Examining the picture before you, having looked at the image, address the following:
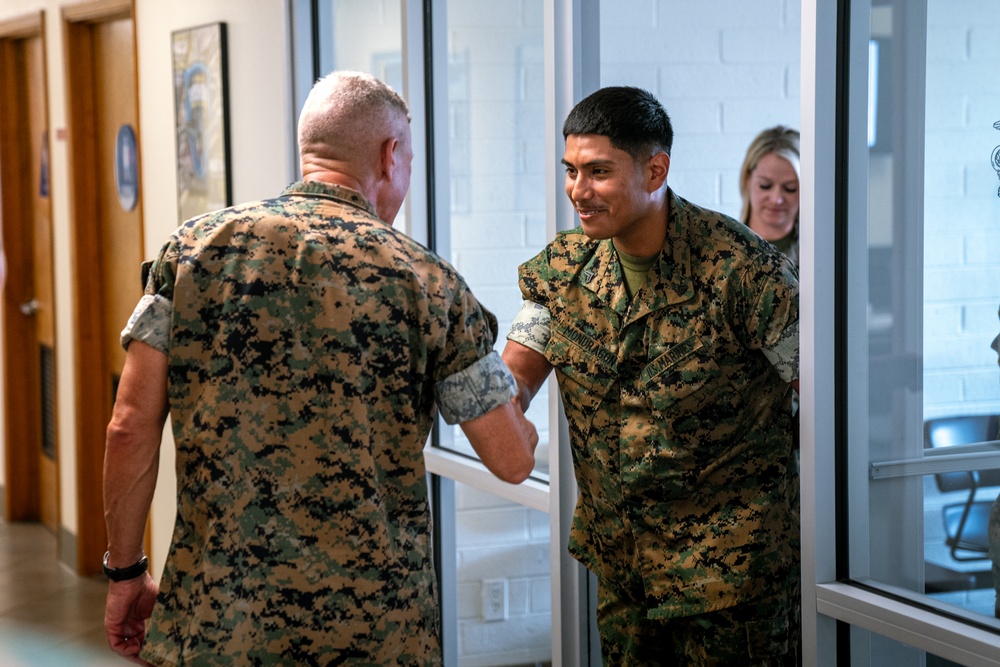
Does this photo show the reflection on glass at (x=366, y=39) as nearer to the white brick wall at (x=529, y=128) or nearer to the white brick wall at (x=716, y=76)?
the white brick wall at (x=529, y=128)

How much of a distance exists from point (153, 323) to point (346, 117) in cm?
44

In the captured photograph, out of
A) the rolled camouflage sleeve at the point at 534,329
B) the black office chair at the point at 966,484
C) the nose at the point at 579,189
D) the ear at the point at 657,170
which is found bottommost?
the black office chair at the point at 966,484

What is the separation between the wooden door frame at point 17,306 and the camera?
238 inches

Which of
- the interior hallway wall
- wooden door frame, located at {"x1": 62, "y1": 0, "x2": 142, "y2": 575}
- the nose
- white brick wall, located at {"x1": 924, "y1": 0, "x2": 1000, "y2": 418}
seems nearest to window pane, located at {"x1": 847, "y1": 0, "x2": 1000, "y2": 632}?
white brick wall, located at {"x1": 924, "y1": 0, "x2": 1000, "y2": 418}

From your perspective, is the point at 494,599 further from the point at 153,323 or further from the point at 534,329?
the point at 153,323

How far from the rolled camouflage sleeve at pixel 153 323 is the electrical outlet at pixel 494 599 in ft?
5.05

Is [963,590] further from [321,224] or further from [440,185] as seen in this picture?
[440,185]

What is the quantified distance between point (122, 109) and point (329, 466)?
348 cm

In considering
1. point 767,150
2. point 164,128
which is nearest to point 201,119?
point 164,128

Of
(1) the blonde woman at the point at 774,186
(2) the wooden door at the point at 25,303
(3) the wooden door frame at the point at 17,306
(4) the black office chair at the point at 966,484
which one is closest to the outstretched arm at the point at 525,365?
(4) the black office chair at the point at 966,484

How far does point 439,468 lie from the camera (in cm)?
308

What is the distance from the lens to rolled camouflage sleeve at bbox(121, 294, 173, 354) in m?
1.79

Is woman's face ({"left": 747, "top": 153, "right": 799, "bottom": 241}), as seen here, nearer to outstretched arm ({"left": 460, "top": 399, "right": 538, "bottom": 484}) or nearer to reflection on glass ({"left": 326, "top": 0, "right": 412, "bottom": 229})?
reflection on glass ({"left": 326, "top": 0, "right": 412, "bottom": 229})

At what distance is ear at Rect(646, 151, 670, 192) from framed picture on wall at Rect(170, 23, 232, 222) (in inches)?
85.1
